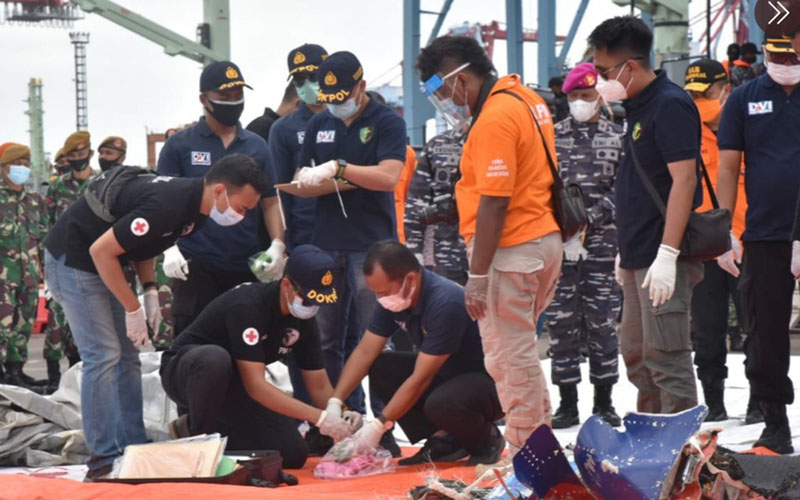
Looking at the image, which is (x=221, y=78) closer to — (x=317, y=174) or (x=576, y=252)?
(x=317, y=174)

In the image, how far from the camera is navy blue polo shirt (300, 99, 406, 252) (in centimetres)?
584

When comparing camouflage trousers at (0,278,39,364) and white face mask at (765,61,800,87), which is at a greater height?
white face mask at (765,61,800,87)

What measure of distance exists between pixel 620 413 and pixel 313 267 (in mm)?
2101

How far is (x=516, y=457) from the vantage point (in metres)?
3.74

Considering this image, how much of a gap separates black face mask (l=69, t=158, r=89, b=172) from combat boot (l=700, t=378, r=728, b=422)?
490 centimetres

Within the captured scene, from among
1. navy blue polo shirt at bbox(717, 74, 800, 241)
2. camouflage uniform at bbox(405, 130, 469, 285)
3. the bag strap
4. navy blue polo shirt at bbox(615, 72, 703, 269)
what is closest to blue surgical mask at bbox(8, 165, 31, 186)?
camouflage uniform at bbox(405, 130, 469, 285)

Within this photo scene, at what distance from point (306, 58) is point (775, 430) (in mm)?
2813

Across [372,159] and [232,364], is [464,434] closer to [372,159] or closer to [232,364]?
[232,364]

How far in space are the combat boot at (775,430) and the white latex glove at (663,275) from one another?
832mm

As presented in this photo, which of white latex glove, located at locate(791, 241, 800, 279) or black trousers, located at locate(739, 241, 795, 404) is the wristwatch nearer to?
black trousers, located at locate(739, 241, 795, 404)

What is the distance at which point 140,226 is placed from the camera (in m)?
4.91

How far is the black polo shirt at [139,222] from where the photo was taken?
194 inches

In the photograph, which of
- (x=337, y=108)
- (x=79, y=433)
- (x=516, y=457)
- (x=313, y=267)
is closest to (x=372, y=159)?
(x=337, y=108)

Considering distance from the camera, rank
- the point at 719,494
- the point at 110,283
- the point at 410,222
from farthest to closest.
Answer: the point at 410,222 → the point at 110,283 → the point at 719,494
